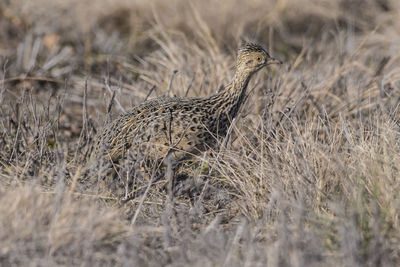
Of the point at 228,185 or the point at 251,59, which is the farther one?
the point at 251,59

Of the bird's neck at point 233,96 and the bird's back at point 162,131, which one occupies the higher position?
the bird's neck at point 233,96

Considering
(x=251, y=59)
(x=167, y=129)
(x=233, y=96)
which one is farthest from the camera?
(x=251, y=59)

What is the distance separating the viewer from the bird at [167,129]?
15.1 feet

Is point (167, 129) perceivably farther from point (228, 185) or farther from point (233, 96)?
point (233, 96)

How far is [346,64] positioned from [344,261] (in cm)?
331

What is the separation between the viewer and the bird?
4.60 meters

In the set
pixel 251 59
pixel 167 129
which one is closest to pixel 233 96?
pixel 251 59

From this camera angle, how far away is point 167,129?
182 inches

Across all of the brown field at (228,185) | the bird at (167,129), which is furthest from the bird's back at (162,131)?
the brown field at (228,185)

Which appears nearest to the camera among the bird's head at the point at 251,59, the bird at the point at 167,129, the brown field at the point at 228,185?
the brown field at the point at 228,185

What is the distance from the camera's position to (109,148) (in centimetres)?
464

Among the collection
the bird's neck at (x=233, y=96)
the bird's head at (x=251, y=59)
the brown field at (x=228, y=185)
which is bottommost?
the brown field at (x=228, y=185)

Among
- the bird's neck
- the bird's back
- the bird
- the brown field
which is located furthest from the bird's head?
the bird's back

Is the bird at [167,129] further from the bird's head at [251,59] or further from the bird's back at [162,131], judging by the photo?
the bird's head at [251,59]
